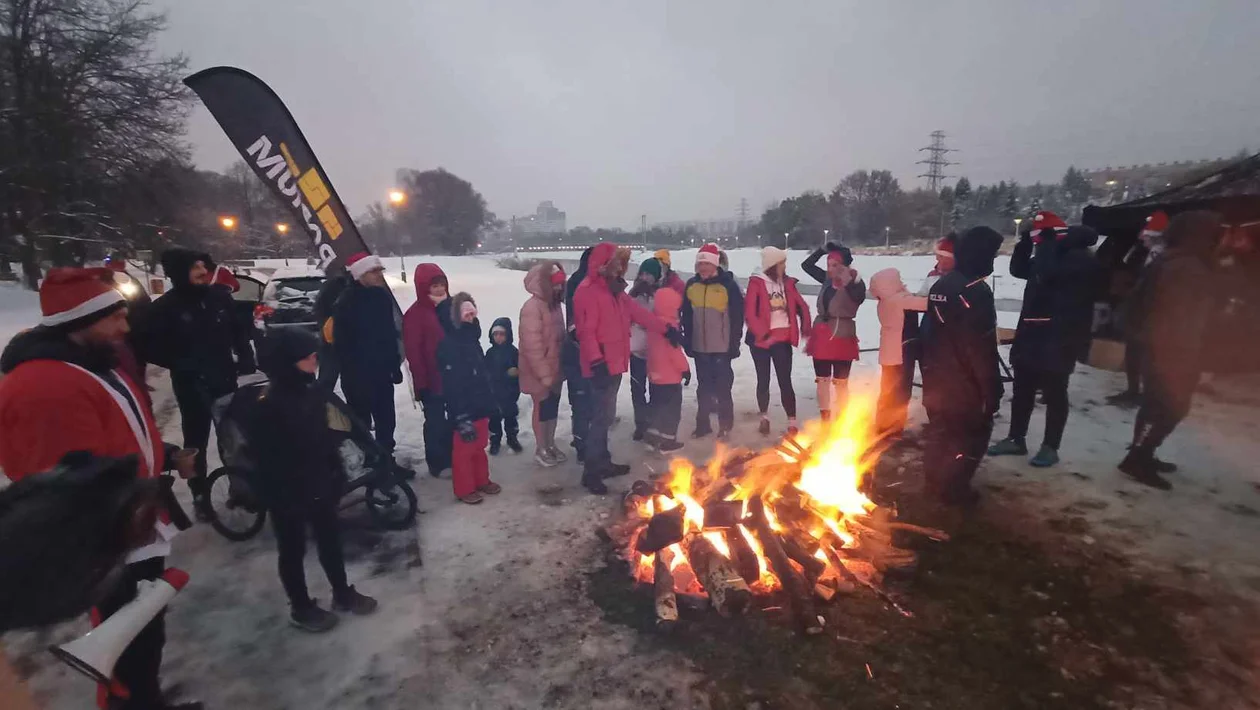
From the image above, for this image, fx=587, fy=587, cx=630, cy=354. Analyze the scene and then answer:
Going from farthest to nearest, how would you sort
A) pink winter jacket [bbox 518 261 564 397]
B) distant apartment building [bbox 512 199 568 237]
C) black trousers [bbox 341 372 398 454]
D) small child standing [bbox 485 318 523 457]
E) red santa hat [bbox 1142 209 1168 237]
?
distant apartment building [bbox 512 199 568 237]
red santa hat [bbox 1142 209 1168 237]
small child standing [bbox 485 318 523 457]
pink winter jacket [bbox 518 261 564 397]
black trousers [bbox 341 372 398 454]

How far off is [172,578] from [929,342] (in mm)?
5335

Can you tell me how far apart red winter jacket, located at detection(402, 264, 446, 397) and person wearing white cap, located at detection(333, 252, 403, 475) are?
216mm

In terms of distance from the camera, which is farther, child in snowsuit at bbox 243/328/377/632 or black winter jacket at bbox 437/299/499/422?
black winter jacket at bbox 437/299/499/422

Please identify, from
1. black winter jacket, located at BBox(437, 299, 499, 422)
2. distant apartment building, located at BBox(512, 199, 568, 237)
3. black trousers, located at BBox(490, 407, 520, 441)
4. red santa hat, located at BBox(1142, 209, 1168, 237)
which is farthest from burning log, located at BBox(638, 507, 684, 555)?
distant apartment building, located at BBox(512, 199, 568, 237)

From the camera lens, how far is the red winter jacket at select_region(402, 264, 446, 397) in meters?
5.62

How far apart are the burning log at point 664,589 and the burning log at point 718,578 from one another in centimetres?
17

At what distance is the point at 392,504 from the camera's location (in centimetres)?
501

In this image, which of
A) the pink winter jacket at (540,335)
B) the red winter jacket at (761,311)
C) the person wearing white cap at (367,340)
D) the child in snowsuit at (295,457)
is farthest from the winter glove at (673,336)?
the child in snowsuit at (295,457)

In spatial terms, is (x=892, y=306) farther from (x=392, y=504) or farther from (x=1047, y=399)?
(x=392, y=504)

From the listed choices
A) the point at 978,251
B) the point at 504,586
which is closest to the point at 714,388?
the point at 978,251

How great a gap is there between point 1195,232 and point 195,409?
8731mm

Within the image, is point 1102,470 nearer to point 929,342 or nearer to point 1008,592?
point 929,342

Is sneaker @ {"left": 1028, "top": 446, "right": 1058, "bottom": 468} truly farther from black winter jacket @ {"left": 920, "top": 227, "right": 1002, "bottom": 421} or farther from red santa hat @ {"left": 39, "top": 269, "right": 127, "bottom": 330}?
red santa hat @ {"left": 39, "top": 269, "right": 127, "bottom": 330}

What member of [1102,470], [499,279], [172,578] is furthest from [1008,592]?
[499,279]
